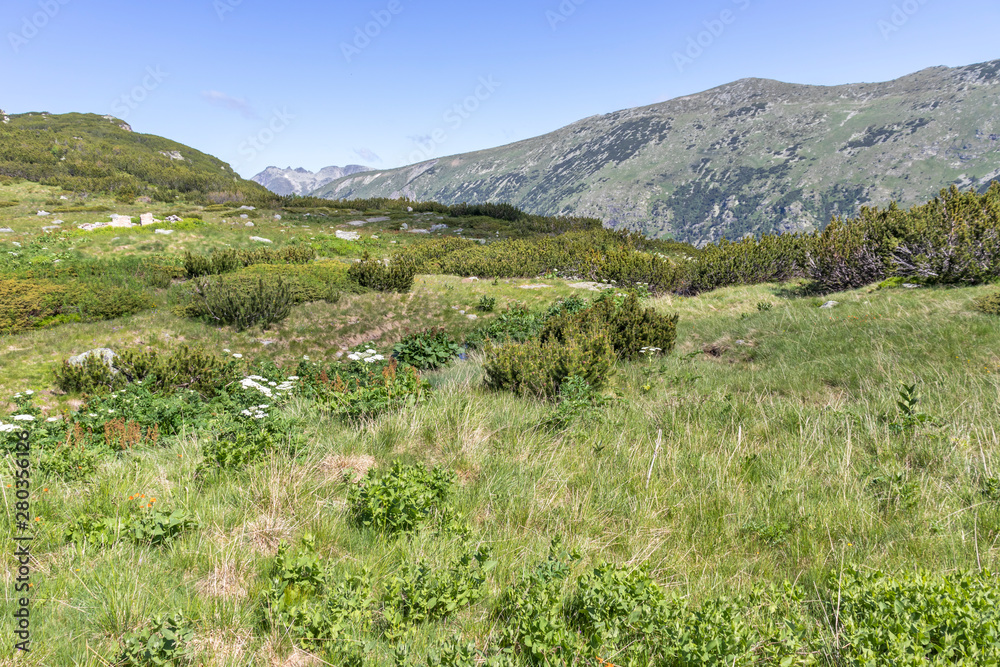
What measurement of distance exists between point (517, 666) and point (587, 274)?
16498 mm

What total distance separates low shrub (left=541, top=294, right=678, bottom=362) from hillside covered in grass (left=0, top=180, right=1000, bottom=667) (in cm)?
7

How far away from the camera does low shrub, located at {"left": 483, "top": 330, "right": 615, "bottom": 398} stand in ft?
18.7

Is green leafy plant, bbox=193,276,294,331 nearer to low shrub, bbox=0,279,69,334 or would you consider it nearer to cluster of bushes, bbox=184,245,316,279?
low shrub, bbox=0,279,69,334

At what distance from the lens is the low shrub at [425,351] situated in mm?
8625

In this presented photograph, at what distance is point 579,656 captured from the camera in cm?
185

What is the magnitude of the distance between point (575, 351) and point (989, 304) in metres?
7.02

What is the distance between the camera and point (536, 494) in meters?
3.22

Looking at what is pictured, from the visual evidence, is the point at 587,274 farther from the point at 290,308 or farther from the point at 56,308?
the point at 56,308

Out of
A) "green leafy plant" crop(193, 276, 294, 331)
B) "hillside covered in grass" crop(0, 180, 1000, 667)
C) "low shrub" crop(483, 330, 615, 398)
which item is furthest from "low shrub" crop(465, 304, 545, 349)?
"green leafy plant" crop(193, 276, 294, 331)

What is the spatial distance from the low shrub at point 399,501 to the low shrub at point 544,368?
2740 millimetres

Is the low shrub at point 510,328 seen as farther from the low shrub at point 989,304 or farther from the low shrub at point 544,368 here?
the low shrub at point 989,304

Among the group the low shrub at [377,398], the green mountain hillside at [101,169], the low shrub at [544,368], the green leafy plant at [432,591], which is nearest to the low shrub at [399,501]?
the green leafy plant at [432,591]

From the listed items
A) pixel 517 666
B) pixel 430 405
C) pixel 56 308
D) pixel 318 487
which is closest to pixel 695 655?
pixel 517 666

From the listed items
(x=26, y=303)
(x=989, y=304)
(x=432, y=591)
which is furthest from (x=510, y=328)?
(x=26, y=303)
